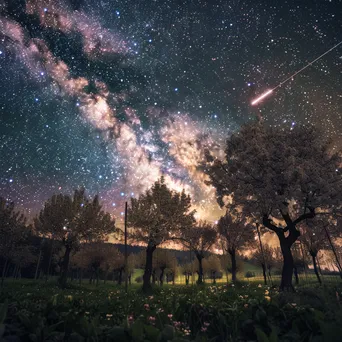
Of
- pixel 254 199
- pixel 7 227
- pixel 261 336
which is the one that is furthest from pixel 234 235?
pixel 261 336

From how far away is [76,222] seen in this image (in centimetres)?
3803

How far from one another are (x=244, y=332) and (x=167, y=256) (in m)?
73.0

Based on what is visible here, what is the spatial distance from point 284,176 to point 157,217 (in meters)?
16.0

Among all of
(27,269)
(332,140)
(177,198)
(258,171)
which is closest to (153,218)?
(177,198)

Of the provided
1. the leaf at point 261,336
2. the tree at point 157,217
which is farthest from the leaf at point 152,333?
the tree at point 157,217

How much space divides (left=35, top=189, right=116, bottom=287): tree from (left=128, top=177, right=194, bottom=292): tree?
388 inches

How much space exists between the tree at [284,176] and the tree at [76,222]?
22918mm

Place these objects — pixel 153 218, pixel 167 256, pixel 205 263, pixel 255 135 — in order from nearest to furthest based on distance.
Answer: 1. pixel 255 135
2. pixel 153 218
3. pixel 167 256
4. pixel 205 263

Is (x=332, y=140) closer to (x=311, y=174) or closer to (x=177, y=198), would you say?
(x=311, y=174)

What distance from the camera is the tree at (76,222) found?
3781cm

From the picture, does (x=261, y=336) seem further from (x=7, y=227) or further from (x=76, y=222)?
(x=7, y=227)

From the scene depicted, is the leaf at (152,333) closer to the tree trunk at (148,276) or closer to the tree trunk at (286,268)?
the tree trunk at (286,268)

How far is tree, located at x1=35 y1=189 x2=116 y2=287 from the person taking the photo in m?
37.8

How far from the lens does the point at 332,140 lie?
76.4 feet
